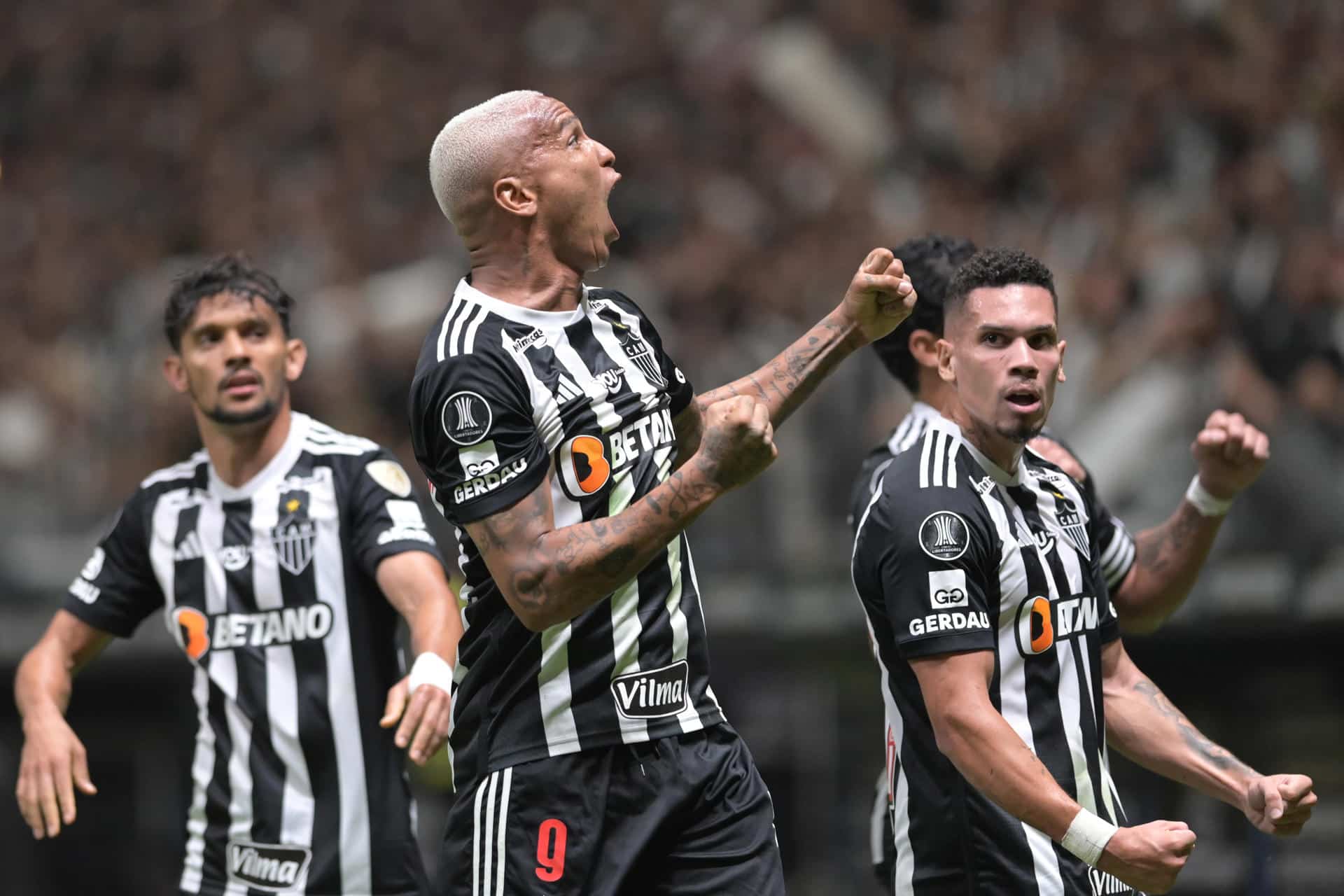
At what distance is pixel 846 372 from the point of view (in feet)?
30.0

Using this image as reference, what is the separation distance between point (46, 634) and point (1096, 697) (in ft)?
10.8

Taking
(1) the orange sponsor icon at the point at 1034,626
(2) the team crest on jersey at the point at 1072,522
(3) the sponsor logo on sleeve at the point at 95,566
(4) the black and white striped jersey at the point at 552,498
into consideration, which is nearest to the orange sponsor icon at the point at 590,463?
(4) the black and white striped jersey at the point at 552,498

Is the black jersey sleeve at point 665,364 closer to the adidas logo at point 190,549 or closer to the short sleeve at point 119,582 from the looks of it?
the adidas logo at point 190,549

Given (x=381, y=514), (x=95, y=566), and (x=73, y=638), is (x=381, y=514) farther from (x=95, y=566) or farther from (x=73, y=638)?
(x=73, y=638)

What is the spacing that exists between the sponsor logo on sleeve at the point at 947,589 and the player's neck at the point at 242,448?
2381mm

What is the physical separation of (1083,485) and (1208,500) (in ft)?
1.53

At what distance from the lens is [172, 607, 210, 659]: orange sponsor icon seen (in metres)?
5.41

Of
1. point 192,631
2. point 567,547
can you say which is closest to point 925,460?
point 567,547

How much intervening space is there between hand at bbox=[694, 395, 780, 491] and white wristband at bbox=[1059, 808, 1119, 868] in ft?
3.39

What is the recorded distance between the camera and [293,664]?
534cm

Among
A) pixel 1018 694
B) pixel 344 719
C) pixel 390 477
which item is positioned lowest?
pixel 1018 694

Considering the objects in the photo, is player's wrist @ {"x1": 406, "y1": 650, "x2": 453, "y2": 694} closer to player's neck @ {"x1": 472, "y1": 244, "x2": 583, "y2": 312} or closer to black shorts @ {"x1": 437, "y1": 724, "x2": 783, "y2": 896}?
black shorts @ {"x1": 437, "y1": 724, "x2": 783, "y2": 896}

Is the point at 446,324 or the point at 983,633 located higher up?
the point at 446,324

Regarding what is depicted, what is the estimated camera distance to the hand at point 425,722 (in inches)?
175
